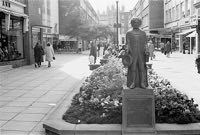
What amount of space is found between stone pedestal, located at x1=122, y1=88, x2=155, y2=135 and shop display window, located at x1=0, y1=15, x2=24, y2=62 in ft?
44.3

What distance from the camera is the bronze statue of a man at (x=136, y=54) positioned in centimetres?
553

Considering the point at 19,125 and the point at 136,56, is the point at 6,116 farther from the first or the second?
the point at 136,56

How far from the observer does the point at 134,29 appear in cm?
563

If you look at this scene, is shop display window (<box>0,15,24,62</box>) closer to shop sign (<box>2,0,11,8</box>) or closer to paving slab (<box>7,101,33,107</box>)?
shop sign (<box>2,0,11,8</box>)

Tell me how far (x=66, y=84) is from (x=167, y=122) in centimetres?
655

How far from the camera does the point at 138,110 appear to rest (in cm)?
548

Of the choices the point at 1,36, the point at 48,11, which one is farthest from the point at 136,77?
the point at 48,11

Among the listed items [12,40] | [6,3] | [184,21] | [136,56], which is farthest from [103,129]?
[184,21]

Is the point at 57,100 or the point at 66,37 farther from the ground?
the point at 66,37

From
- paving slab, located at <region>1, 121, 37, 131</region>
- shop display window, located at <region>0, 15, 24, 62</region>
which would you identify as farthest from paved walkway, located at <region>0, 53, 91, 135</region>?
shop display window, located at <region>0, 15, 24, 62</region>

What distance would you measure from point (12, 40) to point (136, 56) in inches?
614

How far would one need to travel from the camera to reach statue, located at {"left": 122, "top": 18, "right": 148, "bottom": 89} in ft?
18.1

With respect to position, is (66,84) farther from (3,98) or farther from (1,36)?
(1,36)

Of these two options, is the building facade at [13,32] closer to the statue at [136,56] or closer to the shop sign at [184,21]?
the statue at [136,56]
